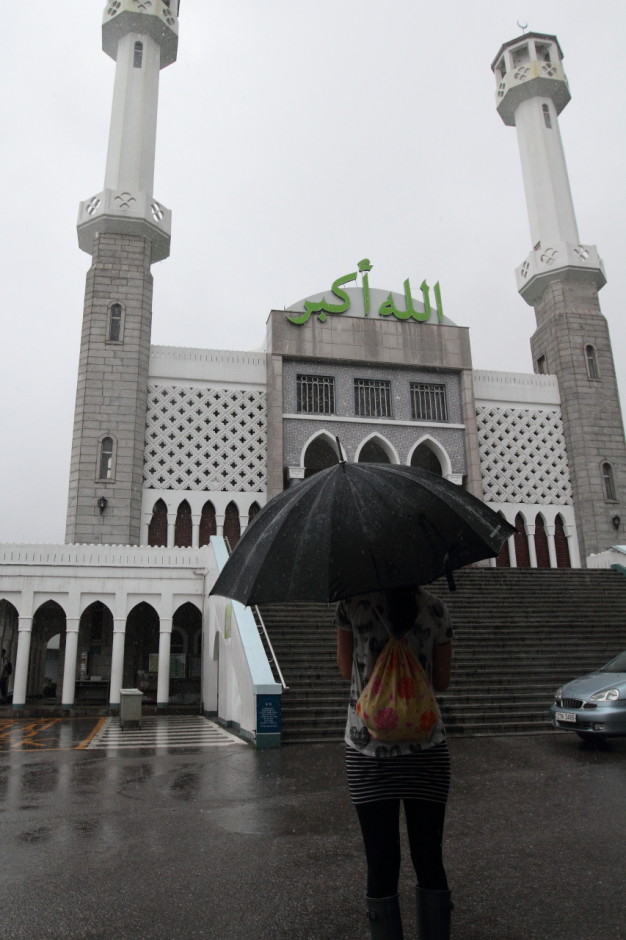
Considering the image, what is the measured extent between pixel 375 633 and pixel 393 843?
0.65 m

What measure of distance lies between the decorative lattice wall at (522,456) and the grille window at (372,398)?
2944mm

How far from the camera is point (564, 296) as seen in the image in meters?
22.9

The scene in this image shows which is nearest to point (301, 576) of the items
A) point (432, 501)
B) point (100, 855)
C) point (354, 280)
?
point (432, 501)

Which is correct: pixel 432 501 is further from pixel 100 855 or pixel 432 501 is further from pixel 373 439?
pixel 373 439

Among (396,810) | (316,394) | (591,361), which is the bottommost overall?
(396,810)

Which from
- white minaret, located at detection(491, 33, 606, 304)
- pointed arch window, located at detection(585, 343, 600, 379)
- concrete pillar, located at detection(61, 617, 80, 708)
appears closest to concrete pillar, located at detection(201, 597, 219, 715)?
concrete pillar, located at detection(61, 617, 80, 708)

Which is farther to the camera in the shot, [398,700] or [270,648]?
[270,648]

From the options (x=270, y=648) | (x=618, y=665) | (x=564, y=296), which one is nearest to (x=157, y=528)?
(x=270, y=648)

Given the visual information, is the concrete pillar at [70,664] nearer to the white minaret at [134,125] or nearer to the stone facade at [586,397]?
the white minaret at [134,125]

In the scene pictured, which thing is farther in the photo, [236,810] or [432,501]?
[236,810]

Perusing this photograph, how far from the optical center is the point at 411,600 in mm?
2463

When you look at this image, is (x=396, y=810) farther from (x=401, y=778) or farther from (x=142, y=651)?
(x=142, y=651)

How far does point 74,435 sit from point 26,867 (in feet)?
53.5

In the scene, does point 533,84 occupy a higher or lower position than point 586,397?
higher
